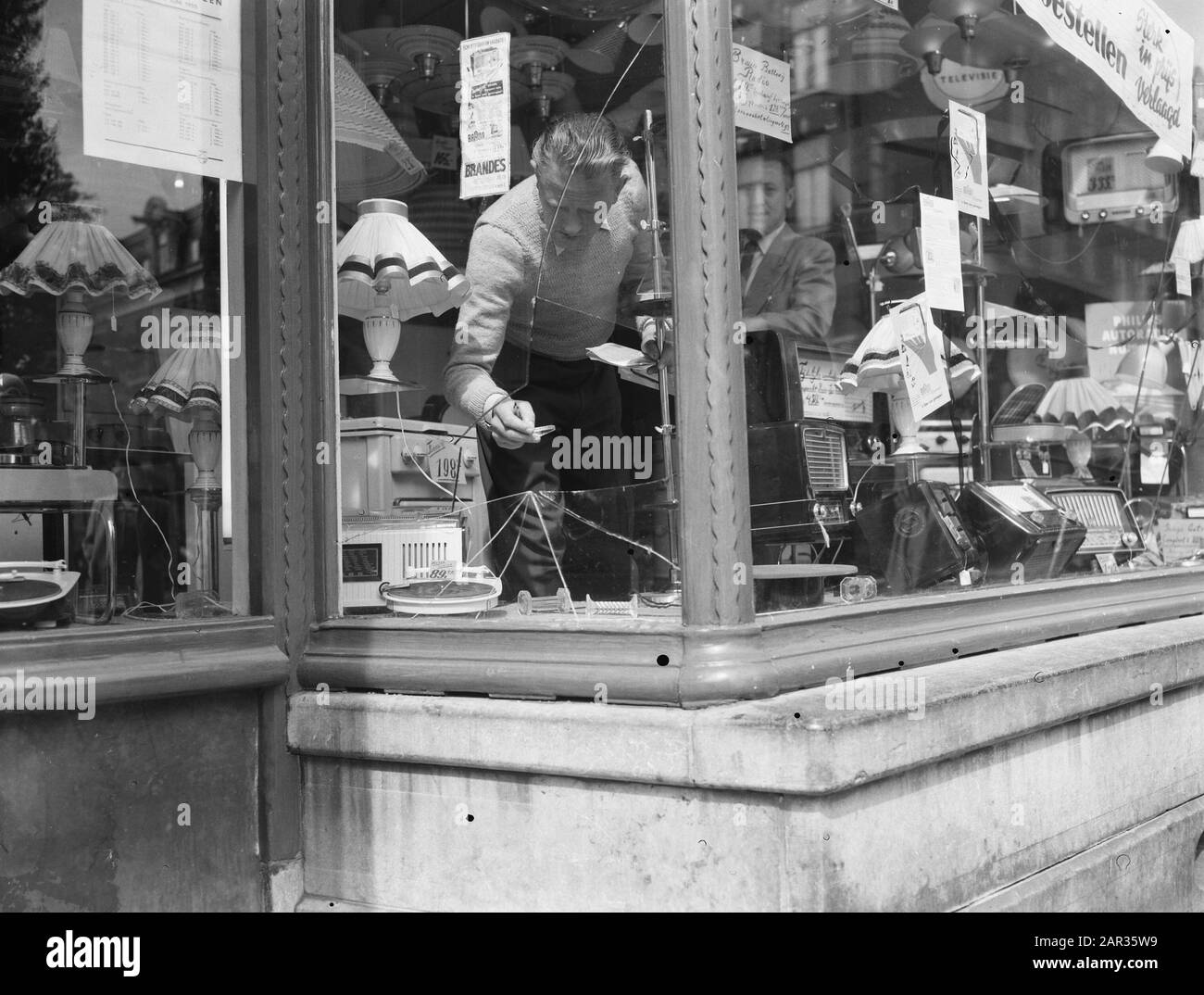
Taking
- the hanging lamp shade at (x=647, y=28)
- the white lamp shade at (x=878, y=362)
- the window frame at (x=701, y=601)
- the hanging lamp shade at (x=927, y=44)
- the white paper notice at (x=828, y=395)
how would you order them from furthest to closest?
1. the hanging lamp shade at (x=927, y=44)
2. the white lamp shade at (x=878, y=362)
3. the white paper notice at (x=828, y=395)
4. the hanging lamp shade at (x=647, y=28)
5. the window frame at (x=701, y=601)

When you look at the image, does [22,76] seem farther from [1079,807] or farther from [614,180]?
[1079,807]

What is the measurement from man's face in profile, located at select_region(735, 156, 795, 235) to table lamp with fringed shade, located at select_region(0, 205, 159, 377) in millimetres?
1882

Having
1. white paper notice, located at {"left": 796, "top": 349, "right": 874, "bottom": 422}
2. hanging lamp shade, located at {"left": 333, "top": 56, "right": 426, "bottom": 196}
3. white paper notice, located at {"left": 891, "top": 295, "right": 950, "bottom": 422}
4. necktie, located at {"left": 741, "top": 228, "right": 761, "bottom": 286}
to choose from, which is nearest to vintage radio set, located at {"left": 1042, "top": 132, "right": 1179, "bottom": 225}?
white paper notice, located at {"left": 891, "top": 295, "right": 950, "bottom": 422}

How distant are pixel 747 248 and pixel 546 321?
0.69m

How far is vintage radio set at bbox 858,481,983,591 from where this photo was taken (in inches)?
172

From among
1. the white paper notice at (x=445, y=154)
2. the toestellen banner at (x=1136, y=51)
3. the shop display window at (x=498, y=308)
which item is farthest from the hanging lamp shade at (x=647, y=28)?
the toestellen banner at (x=1136, y=51)

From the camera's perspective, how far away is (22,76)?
4.03 m

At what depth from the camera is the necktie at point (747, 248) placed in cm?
386

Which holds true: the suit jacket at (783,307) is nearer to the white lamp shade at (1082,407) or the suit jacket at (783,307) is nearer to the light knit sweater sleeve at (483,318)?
the light knit sweater sleeve at (483,318)

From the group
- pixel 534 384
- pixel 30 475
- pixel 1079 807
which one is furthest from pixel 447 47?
pixel 1079 807

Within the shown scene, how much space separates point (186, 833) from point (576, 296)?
1960 mm

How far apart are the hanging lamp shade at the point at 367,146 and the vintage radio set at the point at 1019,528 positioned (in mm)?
2344
